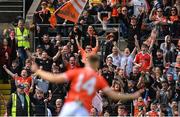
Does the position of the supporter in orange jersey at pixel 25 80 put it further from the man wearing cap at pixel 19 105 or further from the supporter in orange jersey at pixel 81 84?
the supporter in orange jersey at pixel 81 84

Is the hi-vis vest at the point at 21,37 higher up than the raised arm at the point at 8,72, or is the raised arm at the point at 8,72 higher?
the hi-vis vest at the point at 21,37

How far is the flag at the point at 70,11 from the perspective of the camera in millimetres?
25938

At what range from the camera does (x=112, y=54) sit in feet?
79.4

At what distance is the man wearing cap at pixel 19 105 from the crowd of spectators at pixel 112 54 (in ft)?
1.68

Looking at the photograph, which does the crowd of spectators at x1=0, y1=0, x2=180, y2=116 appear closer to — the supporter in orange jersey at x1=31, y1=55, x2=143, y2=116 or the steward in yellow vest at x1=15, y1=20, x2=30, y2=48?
the steward in yellow vest at x1=15, y1=20, x2=30, y2=48

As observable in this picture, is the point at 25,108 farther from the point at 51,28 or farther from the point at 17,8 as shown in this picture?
the point at 17,8

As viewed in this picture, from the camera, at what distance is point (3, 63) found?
25297 millimetres

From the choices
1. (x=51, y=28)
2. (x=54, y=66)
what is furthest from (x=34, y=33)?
(x=54, y=66)

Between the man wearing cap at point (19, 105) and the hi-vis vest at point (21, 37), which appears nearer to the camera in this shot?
the man wearing cap at point (19, 105)

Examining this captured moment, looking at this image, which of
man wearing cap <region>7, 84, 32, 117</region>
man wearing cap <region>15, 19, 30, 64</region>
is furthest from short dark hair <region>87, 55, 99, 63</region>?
man wearing cap <region>15, 19, 30, 64</region>

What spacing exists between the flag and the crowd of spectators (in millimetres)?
209

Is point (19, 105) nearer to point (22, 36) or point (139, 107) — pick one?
point (139, 107)

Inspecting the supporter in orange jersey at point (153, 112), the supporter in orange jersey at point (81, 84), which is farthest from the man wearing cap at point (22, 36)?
the supporter in orange jersey at point (81, 84)

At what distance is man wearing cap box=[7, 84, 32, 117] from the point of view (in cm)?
2078
